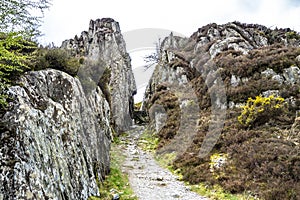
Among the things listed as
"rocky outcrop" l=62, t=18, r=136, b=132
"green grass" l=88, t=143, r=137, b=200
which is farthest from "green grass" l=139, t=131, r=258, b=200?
"rocky outcrop" l=62, t=18, r=136, b=132

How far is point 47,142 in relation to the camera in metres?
7.55

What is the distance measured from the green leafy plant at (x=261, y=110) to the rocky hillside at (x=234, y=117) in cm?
6

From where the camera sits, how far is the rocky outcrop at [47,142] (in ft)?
19.7

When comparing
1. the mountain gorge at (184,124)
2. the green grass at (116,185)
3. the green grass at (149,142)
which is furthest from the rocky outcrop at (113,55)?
the green grass at (116,185)

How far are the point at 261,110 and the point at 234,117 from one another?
80.1 inches

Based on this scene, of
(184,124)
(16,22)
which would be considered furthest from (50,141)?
(184,124)

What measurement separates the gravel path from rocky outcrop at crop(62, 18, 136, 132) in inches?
453

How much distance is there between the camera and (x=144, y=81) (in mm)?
56438

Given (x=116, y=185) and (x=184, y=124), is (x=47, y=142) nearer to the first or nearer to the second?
(x=116, y=185)

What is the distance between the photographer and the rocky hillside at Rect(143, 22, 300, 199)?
1126 centimetres

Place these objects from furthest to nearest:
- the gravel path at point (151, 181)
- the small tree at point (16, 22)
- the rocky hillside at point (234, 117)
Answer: the rocky hillside at point (234, 117) < the gravel path at point (151, 181) < the small tree at point (16, 22)

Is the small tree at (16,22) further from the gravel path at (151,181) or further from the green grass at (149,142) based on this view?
the green grass at (149,142)

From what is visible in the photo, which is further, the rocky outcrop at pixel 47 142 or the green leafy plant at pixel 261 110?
the green leafy plant at pixel 261 110

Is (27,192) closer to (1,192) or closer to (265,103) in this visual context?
(1,192)
